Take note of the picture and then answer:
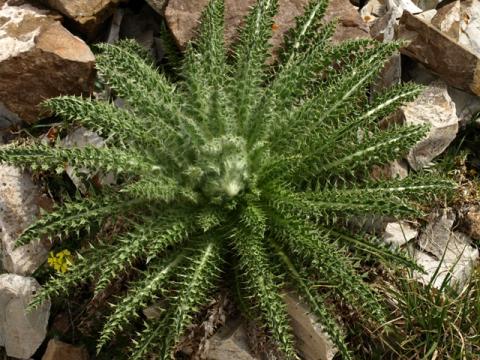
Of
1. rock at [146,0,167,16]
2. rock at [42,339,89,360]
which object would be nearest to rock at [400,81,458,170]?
rock at [146,0,167,16]

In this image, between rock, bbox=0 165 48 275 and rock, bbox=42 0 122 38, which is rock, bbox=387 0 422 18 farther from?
rock, bbox=0 165 48 275

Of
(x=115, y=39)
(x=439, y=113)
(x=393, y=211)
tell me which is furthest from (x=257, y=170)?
(x=115, y=39)

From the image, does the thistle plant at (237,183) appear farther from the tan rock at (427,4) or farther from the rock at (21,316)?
the tan rock at (427,4)

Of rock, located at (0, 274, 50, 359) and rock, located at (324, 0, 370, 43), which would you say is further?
rock, located at (324, 0, 370, 43)

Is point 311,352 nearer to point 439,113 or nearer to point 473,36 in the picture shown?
point 439,113

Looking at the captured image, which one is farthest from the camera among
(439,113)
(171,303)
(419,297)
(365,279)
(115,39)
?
(115,39)

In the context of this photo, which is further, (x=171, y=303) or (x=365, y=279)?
(x=365, y=279)
